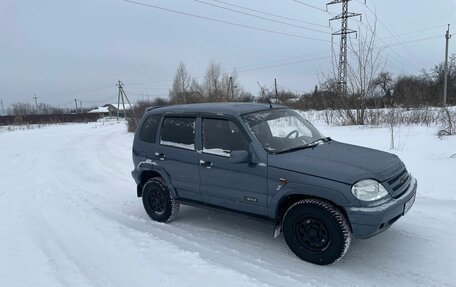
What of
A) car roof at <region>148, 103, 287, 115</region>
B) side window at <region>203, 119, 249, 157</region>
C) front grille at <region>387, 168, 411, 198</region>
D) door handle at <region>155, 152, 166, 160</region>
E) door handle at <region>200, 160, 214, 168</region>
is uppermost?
car roof at <region>148, 103, 287, 115</region>

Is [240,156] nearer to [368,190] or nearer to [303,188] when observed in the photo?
[303,188]

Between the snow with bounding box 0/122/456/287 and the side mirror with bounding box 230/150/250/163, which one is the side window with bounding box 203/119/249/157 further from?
the snow with bounding box 0/122/456/287

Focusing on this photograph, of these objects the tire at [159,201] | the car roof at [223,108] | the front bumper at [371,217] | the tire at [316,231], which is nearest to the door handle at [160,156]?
the tire at [159,201]

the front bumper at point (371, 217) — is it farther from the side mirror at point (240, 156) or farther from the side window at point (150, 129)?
the side window at point (150, 129)

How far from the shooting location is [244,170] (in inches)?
183

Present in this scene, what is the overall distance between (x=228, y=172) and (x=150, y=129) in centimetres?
182

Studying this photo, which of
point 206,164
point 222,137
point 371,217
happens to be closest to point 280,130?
point 222,137

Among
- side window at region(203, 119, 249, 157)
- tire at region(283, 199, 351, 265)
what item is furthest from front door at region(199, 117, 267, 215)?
tire at region(283, 199, 351, 265)

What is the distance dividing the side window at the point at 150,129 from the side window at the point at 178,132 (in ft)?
0.58

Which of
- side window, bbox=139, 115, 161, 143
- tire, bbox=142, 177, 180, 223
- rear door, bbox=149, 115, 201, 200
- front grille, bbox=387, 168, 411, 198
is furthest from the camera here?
side window, bbox=139, 115, 161, 143

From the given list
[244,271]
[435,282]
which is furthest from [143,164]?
[435,282]

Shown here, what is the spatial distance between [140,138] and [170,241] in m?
1.89

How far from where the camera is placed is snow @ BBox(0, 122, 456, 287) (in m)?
3.98

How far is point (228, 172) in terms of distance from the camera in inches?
190
